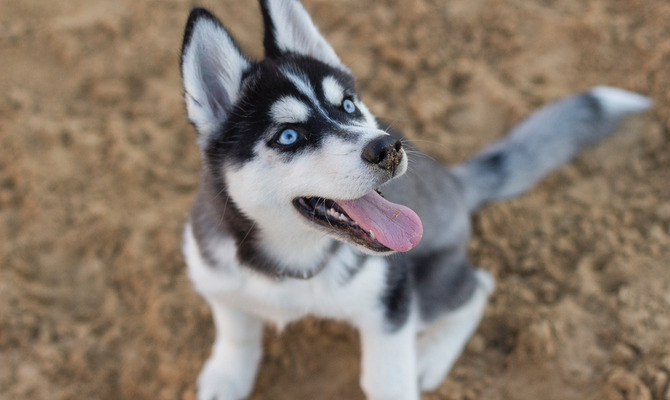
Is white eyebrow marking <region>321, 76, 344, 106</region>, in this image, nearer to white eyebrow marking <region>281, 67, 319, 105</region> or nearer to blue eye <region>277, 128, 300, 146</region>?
white eyebrow marking <region>281, 67, 319, 105</region>

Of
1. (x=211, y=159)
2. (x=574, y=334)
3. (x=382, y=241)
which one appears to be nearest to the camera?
(x=382, y=241)

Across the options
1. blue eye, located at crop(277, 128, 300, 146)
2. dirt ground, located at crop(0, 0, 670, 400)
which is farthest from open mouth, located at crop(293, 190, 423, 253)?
dirt ground, located at crop(0, 0, 670, 400)

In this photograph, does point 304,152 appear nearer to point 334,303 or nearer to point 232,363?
point 334,303

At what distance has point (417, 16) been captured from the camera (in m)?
5.31

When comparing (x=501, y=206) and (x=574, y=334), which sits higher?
(x=501, y=206)

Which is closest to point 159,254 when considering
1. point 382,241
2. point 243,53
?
point 243,53

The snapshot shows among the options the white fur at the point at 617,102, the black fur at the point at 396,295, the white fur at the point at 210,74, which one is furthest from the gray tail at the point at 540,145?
the white fur at the point at 210,74

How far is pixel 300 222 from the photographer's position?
8.22 feet

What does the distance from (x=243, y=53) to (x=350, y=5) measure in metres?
3.01

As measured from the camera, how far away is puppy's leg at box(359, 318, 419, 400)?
9.50ft

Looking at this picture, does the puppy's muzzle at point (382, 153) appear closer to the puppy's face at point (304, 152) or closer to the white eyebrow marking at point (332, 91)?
the puppy's face at point (304, 152)

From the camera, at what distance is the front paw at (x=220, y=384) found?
336cm

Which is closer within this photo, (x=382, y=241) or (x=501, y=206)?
(x=382, y=241)

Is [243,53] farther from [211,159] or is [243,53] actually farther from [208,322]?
[208,322]
